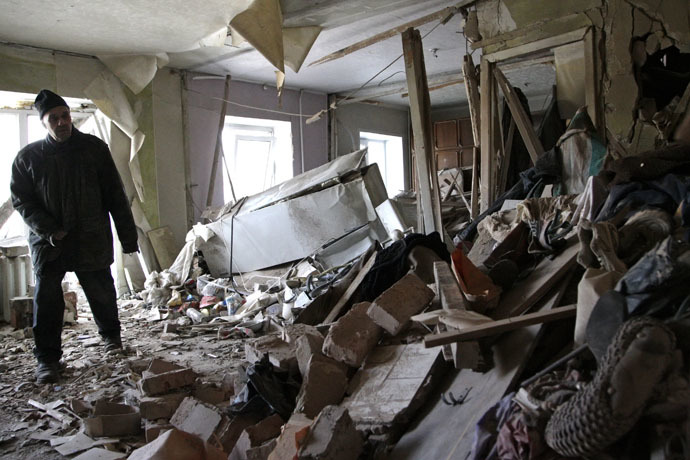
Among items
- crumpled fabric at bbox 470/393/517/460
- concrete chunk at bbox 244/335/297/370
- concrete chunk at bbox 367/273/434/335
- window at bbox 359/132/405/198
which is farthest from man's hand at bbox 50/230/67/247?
window at bbox 359/132/405/198

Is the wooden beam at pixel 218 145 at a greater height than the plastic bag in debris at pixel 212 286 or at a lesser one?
greater

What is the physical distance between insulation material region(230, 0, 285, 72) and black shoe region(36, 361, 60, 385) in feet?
9.39

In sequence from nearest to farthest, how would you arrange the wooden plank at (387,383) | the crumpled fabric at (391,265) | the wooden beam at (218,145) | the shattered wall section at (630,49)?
the wooden plank at (387,383) → the crumpled fabric at (391,265) → the shattered wall section at (630,49) → the wooden beam at (218,145)

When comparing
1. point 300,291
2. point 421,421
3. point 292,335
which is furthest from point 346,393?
point 300,291

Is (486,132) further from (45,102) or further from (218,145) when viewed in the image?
(218,145)

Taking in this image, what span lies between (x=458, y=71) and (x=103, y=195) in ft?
21.5

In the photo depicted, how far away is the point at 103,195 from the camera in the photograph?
378 centimetres

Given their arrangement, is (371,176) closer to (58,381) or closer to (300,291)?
(300,291)

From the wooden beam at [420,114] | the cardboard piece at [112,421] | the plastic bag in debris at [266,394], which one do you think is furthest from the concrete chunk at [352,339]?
the wooden beam at [420,114]

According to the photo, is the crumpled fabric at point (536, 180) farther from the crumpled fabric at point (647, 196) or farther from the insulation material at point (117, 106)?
the insulation material at point (117, 106)

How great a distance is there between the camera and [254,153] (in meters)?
9.12

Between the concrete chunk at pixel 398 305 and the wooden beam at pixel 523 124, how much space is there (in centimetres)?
269

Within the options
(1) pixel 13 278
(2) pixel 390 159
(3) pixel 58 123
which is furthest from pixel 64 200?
(2) pixel 390 159

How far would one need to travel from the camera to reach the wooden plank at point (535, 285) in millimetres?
1995
